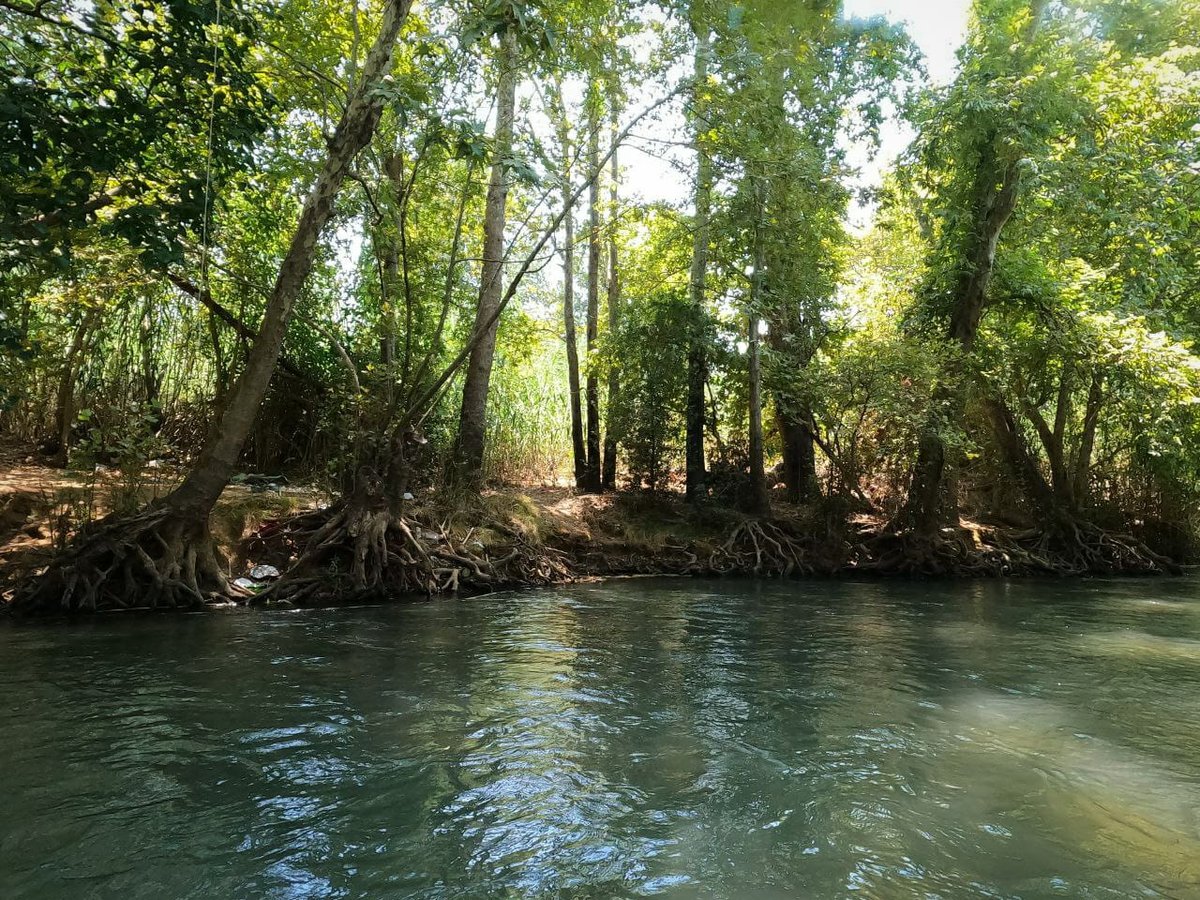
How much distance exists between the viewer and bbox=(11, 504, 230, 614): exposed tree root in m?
6.93

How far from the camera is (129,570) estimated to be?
7230 mm

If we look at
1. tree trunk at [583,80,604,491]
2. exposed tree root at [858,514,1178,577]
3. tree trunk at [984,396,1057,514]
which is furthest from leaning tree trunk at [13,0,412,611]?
tree trunk at [984,396,1057,514]

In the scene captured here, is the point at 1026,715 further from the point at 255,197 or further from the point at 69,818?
the point at 255,197

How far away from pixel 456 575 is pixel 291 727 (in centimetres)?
515

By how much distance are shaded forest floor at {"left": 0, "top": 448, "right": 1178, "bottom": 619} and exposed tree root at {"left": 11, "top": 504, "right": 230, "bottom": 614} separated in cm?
31

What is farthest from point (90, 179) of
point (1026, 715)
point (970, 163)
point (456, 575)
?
point (970, 163)

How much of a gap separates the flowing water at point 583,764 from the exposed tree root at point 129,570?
0.49 metres

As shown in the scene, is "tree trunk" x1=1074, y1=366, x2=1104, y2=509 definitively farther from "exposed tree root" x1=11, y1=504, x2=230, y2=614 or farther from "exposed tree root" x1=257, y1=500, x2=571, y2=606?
"exposed tree root" x1=11, y1=504, x2=230, y2=614

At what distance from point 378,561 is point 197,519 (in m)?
2.08

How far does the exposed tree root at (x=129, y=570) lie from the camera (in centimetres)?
693

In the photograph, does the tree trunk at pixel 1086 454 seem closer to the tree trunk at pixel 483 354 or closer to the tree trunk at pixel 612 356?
the tree trunk at pixel 612 356

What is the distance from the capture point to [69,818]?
3.04 m

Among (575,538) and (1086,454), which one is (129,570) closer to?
(575,538)

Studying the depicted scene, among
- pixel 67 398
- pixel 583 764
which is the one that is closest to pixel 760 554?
pixel 583 764
